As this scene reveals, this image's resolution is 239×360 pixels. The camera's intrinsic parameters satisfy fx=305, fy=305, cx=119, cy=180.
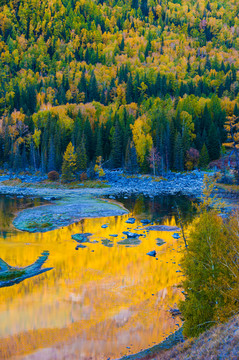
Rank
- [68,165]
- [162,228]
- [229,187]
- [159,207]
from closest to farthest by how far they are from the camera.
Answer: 1. [162,228]
2. [159,207]
3. [229,187]
4. [68,165]

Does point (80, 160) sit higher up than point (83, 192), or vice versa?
point (80, 160)

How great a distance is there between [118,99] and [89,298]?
110 metres

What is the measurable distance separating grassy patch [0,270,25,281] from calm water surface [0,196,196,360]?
40.3 inches

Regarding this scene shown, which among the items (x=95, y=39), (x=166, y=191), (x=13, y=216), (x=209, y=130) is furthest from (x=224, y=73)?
A: (x=13, y=216)

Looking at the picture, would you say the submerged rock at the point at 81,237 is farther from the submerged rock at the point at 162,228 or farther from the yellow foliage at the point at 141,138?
the yellow foliage at the point at 141,138

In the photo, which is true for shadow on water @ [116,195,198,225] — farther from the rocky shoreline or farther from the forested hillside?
the forested hillside

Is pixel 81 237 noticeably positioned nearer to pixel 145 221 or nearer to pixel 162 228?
pixel 162 228

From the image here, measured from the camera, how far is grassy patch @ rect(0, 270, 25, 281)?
18302 millimetres

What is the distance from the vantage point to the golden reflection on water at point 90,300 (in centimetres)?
1285

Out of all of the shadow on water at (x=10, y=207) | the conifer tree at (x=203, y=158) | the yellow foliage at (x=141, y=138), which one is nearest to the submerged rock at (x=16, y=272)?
the shadow on water at (x=10, y=207)

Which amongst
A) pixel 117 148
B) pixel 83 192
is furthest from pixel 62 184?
pixel 117 148

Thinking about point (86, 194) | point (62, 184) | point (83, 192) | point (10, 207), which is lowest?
point (62, 184)

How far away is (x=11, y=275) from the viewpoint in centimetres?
1867

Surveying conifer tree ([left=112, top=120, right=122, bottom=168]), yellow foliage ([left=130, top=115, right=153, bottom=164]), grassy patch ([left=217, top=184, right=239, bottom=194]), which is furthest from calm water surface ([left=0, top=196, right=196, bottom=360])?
conifer tree ([left=112, top=120, right=122, bottom=168])
